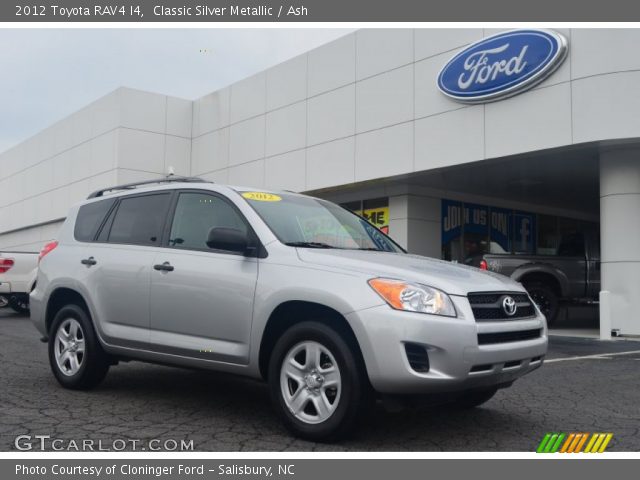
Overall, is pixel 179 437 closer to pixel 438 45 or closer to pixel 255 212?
pixel 255 212

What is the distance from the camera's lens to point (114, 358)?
5.89m

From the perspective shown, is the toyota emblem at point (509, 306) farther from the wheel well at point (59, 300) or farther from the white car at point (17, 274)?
the white car at point (17, 274)

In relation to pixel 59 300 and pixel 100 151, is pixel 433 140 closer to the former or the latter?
pixel 59 300

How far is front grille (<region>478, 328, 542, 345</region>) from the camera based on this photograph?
13.5 ft

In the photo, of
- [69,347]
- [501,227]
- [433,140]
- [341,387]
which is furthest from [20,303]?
[341,387]

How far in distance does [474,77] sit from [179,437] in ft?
39.3

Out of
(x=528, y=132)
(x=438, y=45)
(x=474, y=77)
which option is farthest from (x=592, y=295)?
(x=438, y=45)

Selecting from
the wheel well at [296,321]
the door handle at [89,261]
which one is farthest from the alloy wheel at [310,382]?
the door handle at [89,261]

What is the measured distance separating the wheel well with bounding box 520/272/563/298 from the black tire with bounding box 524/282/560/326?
0.09 m

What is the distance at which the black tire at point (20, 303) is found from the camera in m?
15.4

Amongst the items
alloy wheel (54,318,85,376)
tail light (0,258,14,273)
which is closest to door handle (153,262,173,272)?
alloy wheel (54,318,85,376)

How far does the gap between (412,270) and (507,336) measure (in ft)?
2.55

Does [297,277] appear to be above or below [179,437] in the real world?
above
